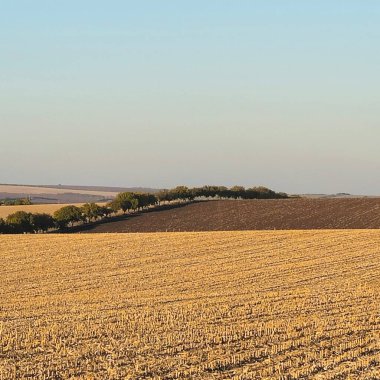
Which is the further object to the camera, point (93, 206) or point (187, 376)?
point (93, 206)

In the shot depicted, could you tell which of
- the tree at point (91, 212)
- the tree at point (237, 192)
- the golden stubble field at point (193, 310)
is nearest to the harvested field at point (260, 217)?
the tree at point (91, 212)

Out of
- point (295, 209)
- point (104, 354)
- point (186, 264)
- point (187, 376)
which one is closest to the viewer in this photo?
point (187, 376)

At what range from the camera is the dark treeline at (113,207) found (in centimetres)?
7275

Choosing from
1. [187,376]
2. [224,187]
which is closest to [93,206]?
[224,187]

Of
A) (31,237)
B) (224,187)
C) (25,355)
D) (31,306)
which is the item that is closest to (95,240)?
(31,237)

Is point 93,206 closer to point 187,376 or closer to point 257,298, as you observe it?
point 257,298

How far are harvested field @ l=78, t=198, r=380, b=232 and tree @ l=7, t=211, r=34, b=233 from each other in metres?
6.29

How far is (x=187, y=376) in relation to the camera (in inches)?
651

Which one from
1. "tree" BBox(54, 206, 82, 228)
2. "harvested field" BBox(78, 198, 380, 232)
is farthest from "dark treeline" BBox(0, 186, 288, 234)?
"harvested field" BBox(78, 198, 380, 232)

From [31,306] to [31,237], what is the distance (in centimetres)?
3042

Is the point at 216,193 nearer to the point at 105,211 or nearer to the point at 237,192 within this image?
the point at 237,192

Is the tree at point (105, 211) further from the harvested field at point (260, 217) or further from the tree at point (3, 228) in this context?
the tree at point (3, 228)

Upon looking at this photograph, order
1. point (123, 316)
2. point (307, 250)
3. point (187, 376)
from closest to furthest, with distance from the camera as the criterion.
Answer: point (187, 376) → point (123, 316) → point (307, 250)

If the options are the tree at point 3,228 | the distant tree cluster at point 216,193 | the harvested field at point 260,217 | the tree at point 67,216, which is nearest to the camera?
the harvested field at point 260,217
